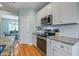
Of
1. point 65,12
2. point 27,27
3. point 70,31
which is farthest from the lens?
point 27,27

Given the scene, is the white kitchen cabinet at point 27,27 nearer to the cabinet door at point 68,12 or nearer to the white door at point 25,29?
the white door at point 25,29

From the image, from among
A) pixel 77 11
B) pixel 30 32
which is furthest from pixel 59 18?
pixel 30 32

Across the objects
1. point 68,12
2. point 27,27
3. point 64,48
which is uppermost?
point 68,12

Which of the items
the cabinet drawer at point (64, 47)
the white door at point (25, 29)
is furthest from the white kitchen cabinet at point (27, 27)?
the cabinet drawer at point (64, 47)

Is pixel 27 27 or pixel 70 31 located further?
pixel 27 27

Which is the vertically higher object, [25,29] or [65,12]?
[65,12]

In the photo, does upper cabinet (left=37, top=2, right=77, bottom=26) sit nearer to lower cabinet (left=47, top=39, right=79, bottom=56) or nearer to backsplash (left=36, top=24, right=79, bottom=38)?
backsplash (left=36, top=24, right=79, bottom=38)

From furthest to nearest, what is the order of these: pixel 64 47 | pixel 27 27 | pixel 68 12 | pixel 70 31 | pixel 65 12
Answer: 1. pixel 27 27
2. pixel 70 31
3. pixel 65 12
4. pixel 68 12
5. pixel 64 47

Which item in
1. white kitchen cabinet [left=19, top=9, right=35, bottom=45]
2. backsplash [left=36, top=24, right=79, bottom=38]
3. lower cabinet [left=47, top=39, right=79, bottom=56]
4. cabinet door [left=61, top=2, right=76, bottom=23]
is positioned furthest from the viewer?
white kitchen cabinet [left=19, top=9, right=35, bottom=45]

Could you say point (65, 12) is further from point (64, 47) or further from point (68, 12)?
point (64, 47)

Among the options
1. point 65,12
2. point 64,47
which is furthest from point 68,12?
point 64,47

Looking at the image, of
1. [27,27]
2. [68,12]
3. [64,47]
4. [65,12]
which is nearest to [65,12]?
[65,12]

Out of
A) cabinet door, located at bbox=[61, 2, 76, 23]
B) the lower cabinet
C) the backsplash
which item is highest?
cabinet door, located at bbox=[61, 2, 76, 23]

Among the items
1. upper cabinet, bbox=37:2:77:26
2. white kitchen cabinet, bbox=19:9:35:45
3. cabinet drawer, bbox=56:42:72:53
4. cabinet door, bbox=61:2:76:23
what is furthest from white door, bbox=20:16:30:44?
cabinet drawer, bbox=56:42:72:53
